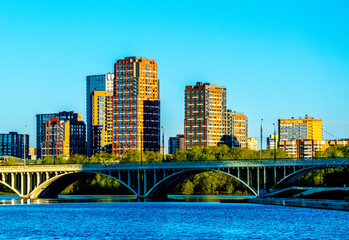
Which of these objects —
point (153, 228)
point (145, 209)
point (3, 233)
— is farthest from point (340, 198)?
point (3, 233)

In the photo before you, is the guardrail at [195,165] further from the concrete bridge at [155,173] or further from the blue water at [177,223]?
the blue water at [177,223]

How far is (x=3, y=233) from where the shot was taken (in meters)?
90.9

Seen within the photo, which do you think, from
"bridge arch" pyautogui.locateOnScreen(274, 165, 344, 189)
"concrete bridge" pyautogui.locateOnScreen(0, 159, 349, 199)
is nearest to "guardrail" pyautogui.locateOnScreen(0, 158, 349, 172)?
"concrete bridge" pyautogui.locateOnScreen(0, 159, 349, 199)

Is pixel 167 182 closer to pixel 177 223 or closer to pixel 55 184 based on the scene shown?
pixel 55 184

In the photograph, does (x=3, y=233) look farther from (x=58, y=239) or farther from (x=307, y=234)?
(x=307, y=234)

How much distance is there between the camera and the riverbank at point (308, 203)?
110594 millimetres

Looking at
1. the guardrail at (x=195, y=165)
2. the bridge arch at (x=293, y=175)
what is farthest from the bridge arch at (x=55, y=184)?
the bridge arch at (x=293, y=175)

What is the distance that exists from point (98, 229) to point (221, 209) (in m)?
39.0

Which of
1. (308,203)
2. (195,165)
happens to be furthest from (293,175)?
(195,165)

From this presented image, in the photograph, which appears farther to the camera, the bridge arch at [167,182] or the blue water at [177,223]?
the bridge arch at [167,182]

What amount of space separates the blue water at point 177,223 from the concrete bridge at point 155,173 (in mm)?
11026

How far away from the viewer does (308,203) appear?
121 metres

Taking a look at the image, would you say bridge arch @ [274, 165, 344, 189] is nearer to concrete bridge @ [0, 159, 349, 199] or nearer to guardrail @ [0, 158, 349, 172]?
concrete bridge @ [0, 159, 349, 199]

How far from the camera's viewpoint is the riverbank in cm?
11059
